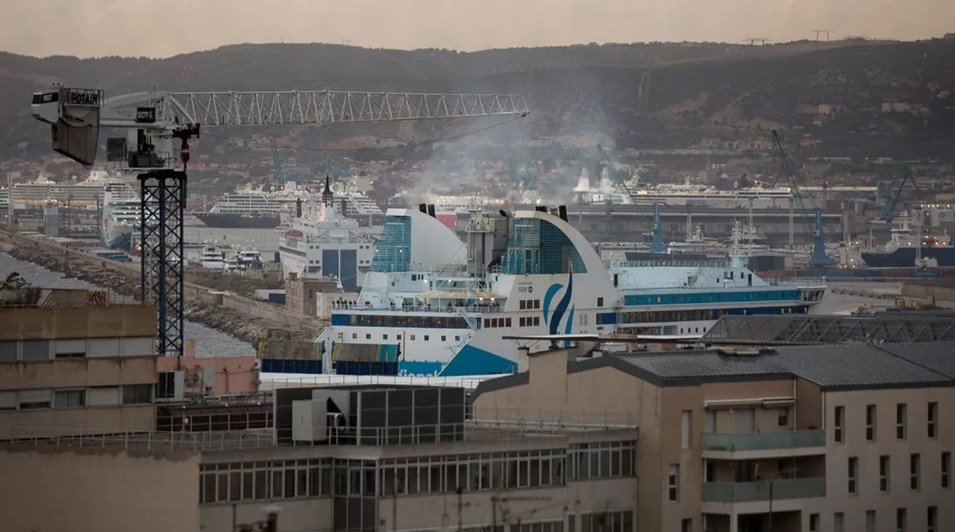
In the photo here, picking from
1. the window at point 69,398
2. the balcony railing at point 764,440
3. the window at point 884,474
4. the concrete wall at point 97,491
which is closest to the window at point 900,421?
the window at point 884,474

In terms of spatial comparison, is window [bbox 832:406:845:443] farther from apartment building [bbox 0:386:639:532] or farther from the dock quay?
the dock quay

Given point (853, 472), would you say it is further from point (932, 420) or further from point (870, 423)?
point (932, 420)

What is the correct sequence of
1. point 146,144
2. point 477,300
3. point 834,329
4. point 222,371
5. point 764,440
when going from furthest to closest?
1. point 477,300
2. point 146,144
3. point 222,371
4. point 834,329
5. point 764,440

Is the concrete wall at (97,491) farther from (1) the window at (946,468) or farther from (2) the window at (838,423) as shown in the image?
(1) the window at (946,468)

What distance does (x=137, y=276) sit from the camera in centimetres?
15575

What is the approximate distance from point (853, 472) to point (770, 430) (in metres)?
1.36

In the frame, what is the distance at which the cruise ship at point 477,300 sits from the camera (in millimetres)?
68625

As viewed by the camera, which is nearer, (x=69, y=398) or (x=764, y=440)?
(x=764, y=440)

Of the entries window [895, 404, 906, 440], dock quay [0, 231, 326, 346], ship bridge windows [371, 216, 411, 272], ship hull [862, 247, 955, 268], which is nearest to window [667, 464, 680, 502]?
window [895, 404, 906, 440]

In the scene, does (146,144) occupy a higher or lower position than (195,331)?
higher

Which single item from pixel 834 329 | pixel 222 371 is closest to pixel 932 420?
pixel 834 329

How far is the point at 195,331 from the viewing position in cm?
12381

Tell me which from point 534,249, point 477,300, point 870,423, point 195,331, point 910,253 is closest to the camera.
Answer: point 870,423

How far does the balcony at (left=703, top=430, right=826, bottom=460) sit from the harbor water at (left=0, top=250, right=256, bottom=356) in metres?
56.0
